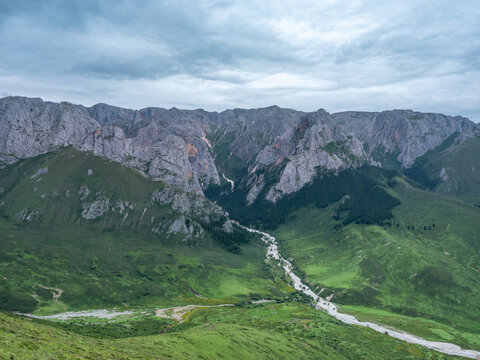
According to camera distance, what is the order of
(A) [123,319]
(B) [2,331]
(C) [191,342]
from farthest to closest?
(A) [123,319], (C) [191,342], (B) [2,331]

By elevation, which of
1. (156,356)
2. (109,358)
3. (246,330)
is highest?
(109,358)

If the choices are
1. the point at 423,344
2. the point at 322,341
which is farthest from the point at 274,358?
the point at 423,344

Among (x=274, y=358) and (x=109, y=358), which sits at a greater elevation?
(x=109, y=358)

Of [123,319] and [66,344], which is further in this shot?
[123,319]

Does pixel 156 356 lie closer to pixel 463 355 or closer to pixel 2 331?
pixel 2 331

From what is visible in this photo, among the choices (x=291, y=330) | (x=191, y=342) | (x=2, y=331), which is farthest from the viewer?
(x=291, y=330)

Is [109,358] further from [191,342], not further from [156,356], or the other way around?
[191,342]
